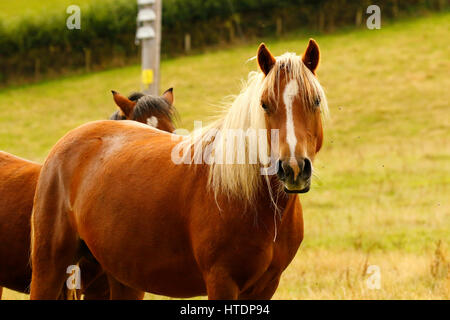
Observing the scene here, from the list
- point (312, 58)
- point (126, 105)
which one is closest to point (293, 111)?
point (312, 58)

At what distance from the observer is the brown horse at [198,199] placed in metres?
3.54

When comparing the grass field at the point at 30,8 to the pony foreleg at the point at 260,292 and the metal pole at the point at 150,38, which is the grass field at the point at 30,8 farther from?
the pony foreleg at the point at 260,292

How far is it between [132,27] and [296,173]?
28.2 m

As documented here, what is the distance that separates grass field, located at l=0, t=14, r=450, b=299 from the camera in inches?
325

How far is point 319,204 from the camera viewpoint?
14.0 meters

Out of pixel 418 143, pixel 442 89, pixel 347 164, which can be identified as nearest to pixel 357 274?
pixel 347 164

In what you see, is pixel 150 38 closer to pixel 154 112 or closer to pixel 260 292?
pixel 154 112

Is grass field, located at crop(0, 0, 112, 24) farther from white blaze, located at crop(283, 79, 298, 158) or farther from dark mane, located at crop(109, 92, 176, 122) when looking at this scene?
white blaze, located at crop(283, 79, 298, 158)

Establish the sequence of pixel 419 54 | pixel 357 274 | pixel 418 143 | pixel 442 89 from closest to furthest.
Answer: pixel 357 274
pixel 418 143
pixel 442 89
pixel 419 54

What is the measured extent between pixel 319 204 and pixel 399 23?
18.9 metres

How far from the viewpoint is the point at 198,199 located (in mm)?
3838

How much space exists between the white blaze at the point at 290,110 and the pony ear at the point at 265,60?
19 cm

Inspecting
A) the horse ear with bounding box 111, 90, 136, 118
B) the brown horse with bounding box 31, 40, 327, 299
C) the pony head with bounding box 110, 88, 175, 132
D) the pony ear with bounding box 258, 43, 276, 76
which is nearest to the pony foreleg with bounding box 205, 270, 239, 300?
the brown horse with bounding box 31, 40, 327, 299

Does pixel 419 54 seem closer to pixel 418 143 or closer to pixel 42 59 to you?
pixel 418 143
